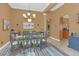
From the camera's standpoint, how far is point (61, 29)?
425 centimetres

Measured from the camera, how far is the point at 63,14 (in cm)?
417

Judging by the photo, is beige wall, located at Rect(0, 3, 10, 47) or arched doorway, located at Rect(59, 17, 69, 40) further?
arched doorway, located at Rect(59, 17, 69, 40)

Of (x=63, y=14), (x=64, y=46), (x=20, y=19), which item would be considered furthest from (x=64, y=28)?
(x=20, y=19)

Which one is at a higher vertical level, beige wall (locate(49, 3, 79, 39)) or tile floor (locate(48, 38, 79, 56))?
beige wall (locate(49, 3, 79, 39))

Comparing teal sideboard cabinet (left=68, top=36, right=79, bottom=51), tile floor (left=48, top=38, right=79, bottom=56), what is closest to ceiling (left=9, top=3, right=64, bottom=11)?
tile floor (left=48, top=38, right=79, bottom=56)

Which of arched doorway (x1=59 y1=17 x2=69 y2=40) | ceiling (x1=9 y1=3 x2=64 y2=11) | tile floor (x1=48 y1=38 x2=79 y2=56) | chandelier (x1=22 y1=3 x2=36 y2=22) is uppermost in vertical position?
ceiling (x1=9 y1=3 x2=64 y2=11)

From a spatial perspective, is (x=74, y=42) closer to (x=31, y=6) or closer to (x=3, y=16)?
(x=31, y=6)

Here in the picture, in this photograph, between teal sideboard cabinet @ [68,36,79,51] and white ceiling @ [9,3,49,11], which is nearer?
white ceiling @ [9,3,49,11]

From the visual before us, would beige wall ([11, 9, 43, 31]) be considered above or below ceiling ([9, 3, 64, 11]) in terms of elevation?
below

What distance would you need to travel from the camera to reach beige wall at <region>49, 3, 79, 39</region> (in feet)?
13.3

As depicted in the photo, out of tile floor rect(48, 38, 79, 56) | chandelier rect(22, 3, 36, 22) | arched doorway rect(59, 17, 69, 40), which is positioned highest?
chandelier rect(22, 3, 36, 22)

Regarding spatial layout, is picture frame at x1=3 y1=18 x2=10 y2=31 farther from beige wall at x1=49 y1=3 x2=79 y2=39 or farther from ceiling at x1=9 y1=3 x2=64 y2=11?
beige wall at x1=49 y1=3 x2=79 y2=39

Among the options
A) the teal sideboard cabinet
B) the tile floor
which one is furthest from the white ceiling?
the teal sideboard cabinet

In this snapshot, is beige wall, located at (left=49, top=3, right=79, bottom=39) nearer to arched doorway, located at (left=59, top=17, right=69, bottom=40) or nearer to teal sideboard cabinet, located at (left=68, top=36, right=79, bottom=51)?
arched doorway, located at (left=59, top=17, right=69, bottom=40)
